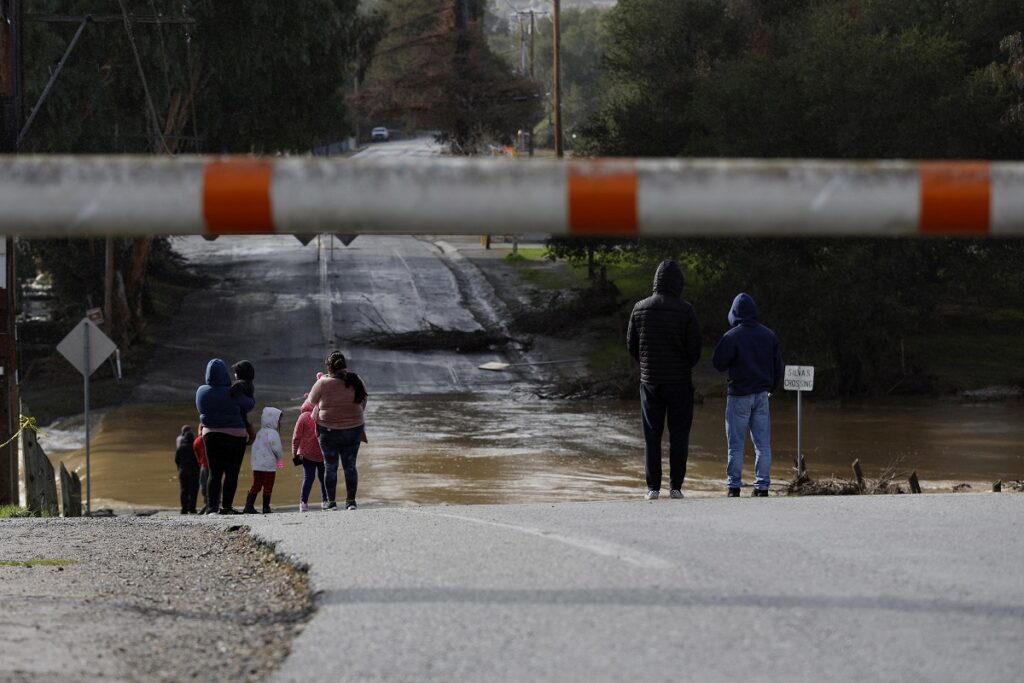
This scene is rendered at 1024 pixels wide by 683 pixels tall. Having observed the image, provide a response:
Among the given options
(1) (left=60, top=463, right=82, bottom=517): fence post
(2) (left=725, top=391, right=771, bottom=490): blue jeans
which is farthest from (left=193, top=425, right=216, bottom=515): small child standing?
(2) (left=725, top=391, right=771, bottom=490): blue jeans

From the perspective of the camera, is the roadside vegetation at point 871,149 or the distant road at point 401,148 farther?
the distant road at point 401,148

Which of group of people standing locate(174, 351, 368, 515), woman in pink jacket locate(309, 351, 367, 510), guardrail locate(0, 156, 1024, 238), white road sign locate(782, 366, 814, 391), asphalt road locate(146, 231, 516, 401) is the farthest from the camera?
asphalt road locate(146, 231, 516, 401)

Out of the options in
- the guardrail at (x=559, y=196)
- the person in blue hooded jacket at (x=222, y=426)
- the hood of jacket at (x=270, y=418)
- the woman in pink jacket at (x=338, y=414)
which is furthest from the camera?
the hood of jacket at (x=270, y=418)

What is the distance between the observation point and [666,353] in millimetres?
11961

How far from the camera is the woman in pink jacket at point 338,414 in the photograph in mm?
14680

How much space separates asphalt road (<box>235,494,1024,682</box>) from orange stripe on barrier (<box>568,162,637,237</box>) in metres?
1.56

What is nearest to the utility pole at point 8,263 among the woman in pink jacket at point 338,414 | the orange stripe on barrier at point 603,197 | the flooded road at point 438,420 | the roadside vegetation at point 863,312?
the flooded road at point 438,420

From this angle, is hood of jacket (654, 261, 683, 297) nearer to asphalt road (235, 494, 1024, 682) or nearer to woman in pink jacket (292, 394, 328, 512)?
asphalt road (235, 494, 1024, 682)

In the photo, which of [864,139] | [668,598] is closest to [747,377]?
[668,598]

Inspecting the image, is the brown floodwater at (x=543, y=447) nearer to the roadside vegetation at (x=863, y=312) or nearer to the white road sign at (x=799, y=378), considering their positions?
the roadside vegetation at (x=863, y=312)

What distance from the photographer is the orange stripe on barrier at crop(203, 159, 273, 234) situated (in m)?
6.06

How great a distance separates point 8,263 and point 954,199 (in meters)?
15.4

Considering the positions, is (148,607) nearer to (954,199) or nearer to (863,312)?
(954,199)

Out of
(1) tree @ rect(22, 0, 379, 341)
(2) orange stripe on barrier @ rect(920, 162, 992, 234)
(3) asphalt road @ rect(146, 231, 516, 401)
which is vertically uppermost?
(1) tree @ rect(22, 0, 379, 341)
